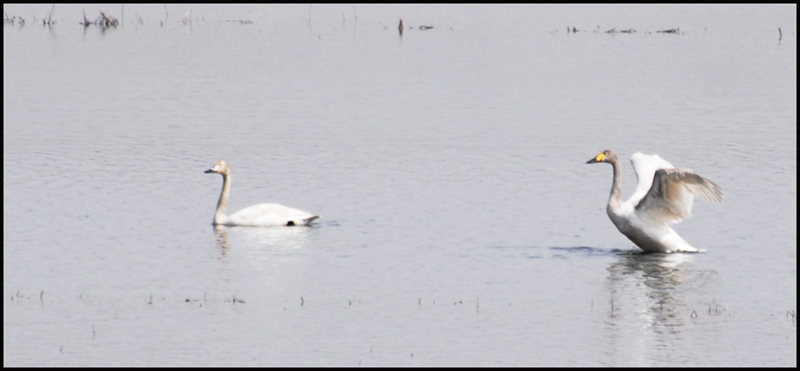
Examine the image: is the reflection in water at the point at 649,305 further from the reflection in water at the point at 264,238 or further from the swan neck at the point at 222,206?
the swan neck at the point at 222,206

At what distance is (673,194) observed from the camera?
1561cm

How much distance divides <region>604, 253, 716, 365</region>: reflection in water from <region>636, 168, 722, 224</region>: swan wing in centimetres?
46

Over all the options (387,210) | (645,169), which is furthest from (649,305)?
(387,210)

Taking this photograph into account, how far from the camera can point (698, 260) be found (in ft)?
49.8

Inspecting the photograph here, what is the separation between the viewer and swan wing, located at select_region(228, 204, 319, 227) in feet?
55.5

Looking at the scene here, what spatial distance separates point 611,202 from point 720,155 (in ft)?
26.5

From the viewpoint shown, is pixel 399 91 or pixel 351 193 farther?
pixel 399 91

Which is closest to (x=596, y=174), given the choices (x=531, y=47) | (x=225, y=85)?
(x=225, y=85)

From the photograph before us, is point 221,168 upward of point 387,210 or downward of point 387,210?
upward

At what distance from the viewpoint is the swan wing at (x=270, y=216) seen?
55.5ft

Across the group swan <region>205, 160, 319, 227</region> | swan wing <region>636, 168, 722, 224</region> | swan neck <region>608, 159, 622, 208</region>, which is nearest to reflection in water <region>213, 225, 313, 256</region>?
swan <region>205, 160, 319, 227</region>

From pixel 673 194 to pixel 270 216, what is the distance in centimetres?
439

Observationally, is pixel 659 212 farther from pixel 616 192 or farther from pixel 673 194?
pixel 616 192

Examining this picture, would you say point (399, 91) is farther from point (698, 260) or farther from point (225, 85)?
point (698, 260)
